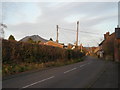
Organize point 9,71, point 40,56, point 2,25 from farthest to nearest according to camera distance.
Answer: point 2,25
point 40,56
point 9,71

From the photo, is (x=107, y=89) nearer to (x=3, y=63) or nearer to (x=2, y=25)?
(x=3, y=63)

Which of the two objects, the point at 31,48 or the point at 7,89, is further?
the point at 31,48

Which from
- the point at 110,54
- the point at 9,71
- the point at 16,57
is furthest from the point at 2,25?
the point at 110,54

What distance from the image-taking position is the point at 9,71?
44.4ft

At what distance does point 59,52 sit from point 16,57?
1354cm

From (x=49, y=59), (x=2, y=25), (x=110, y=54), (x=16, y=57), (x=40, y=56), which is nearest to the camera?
(x=16, y=57)

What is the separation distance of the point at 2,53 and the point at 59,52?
15.7m

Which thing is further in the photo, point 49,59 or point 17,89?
point 49,59

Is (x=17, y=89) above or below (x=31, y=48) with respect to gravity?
below

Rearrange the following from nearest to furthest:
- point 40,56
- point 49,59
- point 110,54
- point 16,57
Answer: point 16,57
point 40,56
point 49,59
point 110,54

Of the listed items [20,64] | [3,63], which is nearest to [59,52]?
[20,64]

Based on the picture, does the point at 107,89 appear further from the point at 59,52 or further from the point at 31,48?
the point at 59,52

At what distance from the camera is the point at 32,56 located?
19.2 meters

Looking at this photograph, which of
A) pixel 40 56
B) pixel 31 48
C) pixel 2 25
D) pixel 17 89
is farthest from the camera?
pixel 2 25
